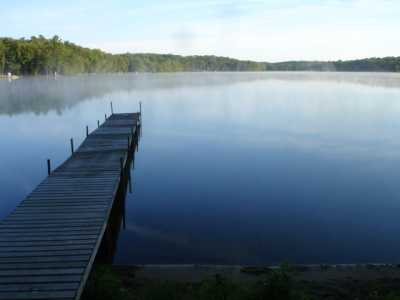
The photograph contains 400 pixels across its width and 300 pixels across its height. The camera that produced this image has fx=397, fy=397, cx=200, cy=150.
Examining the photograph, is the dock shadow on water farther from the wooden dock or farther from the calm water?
the wooden dock

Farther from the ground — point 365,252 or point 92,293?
point 92,293

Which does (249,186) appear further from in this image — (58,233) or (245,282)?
(58,233)

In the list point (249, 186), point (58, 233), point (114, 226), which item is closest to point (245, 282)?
point (58, 233)

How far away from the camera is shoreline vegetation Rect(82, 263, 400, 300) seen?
6.40 metres

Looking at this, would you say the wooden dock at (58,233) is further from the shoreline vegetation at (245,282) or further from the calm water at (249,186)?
the calm water at (249,186)

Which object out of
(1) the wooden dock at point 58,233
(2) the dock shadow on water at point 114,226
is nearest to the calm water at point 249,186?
(2) the dock shadow on water at point 114,226

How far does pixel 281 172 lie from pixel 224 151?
5.26 metres

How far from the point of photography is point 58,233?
28.2ft

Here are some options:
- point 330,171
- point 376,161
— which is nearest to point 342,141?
point 376,161

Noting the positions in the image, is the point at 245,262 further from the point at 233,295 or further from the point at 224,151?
the point at 224,151

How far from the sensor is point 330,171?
60.4 ft

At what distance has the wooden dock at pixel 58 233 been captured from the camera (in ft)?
21.5

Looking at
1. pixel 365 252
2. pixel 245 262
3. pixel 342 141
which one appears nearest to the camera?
pixel 245 262

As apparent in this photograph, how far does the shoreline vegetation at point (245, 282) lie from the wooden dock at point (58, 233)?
0.53 metres
